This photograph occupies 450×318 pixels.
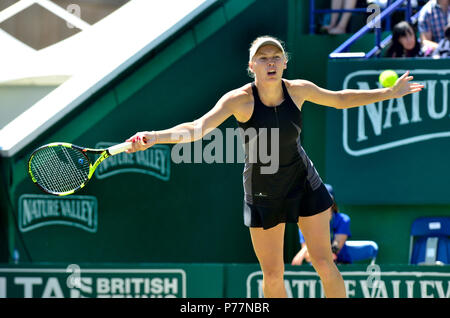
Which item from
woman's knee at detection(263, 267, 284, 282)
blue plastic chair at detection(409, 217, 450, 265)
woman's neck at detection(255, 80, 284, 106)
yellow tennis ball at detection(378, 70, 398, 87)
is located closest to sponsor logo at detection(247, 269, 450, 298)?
blue plastic chair at detection(409, 217, 450, 265)

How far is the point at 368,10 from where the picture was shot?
7.92 m

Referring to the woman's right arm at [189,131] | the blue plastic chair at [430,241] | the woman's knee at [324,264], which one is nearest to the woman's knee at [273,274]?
the woman's knee at [324,264]

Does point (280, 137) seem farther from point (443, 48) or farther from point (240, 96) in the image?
point (443, 48)

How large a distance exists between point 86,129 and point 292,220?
377 centimetres

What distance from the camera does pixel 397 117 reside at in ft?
25.1

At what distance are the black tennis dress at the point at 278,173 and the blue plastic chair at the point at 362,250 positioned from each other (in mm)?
2557

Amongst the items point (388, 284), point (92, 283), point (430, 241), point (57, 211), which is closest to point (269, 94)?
point (388, 284)

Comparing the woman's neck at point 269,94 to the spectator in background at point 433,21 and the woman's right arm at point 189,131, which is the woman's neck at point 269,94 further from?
the spectator in background at point 433,21

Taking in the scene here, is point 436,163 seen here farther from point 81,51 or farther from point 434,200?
point 81,51

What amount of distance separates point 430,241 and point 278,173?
130 inches

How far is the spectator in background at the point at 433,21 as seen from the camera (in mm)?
7820

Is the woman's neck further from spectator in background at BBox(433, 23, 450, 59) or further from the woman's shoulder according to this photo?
spectator in background at BBox(433, 23, 450, 59)

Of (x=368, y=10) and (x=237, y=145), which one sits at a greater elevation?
(x=368, y=10)
